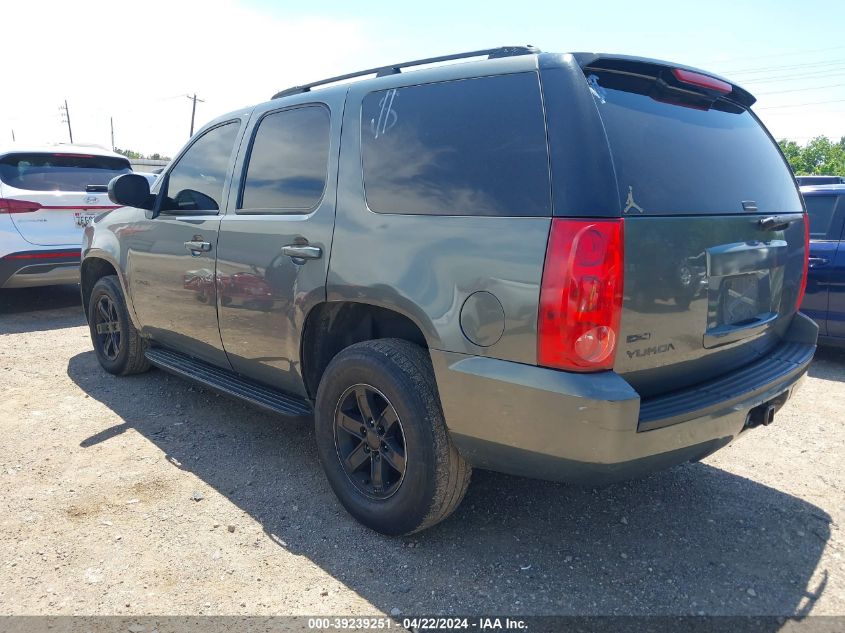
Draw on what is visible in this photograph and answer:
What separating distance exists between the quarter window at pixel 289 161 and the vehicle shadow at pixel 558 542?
1.45 metres

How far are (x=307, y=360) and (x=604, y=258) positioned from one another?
1.61 metres

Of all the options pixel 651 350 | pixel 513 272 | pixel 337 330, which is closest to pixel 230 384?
pixel 337 330

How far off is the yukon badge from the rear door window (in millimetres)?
568

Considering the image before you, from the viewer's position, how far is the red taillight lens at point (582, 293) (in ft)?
6.65

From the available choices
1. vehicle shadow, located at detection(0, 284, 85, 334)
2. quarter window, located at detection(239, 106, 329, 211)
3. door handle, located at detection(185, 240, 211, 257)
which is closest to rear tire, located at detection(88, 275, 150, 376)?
door handle, located at detection(185, 240, 211, 257)

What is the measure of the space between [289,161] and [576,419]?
200cm

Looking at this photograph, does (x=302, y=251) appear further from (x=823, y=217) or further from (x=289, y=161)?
(x=823, y=217)

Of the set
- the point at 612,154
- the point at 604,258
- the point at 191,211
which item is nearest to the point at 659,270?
the point at 604,258

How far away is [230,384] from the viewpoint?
11.7 ft

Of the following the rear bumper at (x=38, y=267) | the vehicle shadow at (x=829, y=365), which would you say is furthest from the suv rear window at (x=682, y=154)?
the rear bumper at (x=38, y=267)

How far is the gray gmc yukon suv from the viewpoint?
6.82 ft

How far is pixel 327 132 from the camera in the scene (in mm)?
3002

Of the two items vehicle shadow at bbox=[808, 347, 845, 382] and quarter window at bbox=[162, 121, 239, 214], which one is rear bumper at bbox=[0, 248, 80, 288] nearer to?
quarter window at bbox=[162, 121, 239, 214]

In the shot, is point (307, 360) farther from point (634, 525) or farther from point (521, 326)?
point (634, 525)
